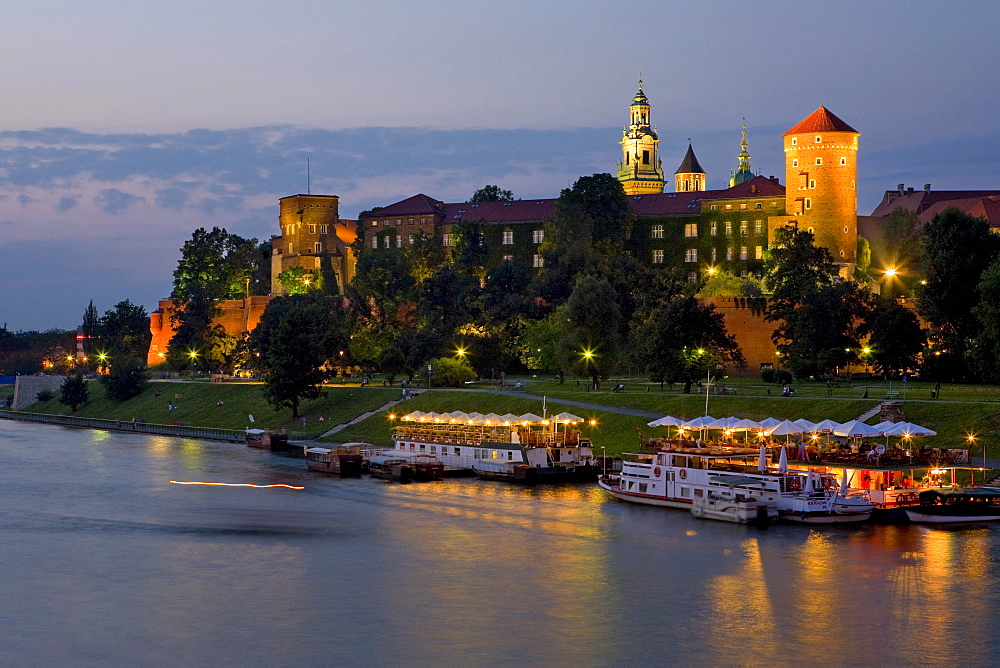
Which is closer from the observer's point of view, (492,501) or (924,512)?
(924,512)

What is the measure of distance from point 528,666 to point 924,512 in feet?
90.2

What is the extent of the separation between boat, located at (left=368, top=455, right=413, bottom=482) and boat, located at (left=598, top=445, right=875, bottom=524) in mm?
12677

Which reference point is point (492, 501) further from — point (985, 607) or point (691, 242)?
point (691, 242)

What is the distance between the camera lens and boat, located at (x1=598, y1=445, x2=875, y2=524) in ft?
188

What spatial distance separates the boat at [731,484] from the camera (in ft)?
188

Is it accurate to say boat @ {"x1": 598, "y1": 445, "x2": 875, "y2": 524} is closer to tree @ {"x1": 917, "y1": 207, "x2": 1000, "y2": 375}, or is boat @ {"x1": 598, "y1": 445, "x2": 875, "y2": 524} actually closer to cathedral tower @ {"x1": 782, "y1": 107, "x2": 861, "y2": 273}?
tree @ {"x1": 917, "y1": 207, "x2": 1000, "y2": 375}

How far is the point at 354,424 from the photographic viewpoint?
10006cm

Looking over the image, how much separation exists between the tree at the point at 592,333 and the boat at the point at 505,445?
17040 mm

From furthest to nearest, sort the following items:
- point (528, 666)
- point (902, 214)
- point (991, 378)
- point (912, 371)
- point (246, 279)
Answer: point (246, 279) → point (902, 214) → point (912, 371) → point (991, 378) → point (528, 666)

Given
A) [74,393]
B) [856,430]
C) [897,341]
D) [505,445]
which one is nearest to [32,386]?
[74,393]

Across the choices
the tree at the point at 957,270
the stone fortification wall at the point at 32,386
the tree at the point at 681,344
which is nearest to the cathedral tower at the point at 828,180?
the tree at the point at 681,344

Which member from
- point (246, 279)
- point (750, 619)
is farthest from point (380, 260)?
point (750, 619)

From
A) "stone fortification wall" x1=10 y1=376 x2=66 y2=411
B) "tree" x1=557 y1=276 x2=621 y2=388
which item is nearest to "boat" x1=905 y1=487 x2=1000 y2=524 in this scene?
"tree" x1=557 y1=276 x2=621 y2=388

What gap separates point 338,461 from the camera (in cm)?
7919
